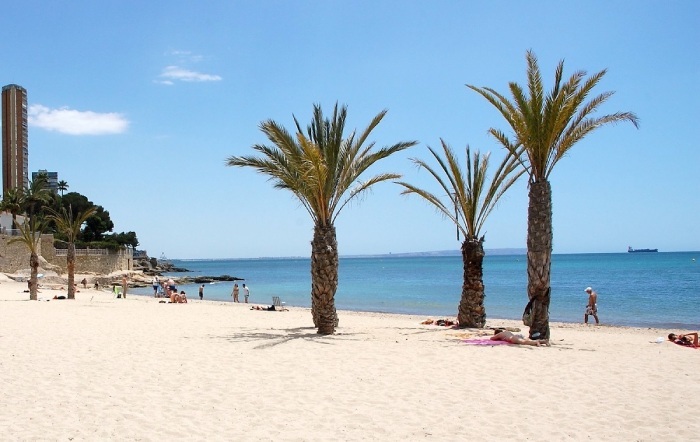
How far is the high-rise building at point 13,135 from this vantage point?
3440 inches

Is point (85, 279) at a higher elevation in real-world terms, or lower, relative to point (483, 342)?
lower

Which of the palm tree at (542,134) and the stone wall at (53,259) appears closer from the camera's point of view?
the palm tree at (542,134)

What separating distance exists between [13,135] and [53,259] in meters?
47.8

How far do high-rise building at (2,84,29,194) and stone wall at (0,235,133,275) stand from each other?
38.4 metres

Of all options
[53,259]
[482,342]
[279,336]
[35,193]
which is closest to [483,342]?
[482,342]

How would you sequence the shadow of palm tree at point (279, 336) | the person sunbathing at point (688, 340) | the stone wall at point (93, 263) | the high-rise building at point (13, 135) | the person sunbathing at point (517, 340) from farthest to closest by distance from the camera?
1. the high-rise building at point (13, 135)
2. the stone wall at point (93, 263)
3. the person sunbathing at point (688, 340)
4. the shadow of palm tree at point (279, 336)
5. the person sunbathing at point (517, 340)

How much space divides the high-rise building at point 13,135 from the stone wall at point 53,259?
126ft

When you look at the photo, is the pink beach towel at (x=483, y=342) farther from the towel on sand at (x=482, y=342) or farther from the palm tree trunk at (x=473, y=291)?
the palm tree trunk at (x=473, y=291)

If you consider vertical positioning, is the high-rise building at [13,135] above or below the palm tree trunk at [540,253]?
above

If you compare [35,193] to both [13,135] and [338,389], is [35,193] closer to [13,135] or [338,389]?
[13,135]

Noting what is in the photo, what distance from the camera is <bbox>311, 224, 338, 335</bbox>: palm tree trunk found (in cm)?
1332

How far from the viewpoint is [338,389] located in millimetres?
7312

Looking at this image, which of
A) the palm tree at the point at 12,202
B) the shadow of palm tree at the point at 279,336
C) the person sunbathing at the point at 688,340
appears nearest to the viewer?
the shadow of palm tree at the point at 279,336

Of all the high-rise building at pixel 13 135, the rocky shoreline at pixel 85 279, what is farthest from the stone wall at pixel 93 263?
the high-rise building at pixel 13 135
